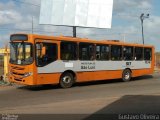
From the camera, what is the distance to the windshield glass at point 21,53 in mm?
18359

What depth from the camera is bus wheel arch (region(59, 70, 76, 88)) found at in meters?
19.9

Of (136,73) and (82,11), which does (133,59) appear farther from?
(82,11)

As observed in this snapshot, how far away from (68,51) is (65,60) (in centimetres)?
52

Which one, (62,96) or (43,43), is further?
(43,43)

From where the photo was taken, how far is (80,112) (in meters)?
12.0

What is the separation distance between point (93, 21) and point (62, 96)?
22204 millimetres

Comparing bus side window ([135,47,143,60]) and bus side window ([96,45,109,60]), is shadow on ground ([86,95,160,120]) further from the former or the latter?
bus side window ([135,47,143,60])

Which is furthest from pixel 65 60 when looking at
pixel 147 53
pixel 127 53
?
pixel 147 53

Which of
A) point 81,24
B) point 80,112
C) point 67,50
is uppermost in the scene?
point 81,24

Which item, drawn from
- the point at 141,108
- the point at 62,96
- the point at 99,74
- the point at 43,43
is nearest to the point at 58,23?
the point at 99,74

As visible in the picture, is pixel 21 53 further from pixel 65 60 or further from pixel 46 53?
pixel 65 60

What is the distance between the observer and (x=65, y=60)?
20.0 metres

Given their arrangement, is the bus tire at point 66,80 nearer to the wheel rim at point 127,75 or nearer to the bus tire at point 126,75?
the bus tire at point 126,75

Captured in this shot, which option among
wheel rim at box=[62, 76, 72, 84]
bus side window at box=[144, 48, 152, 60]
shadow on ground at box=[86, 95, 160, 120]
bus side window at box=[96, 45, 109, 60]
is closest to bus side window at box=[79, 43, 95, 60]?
bus side window at box=[96, 45, 109, 60]
